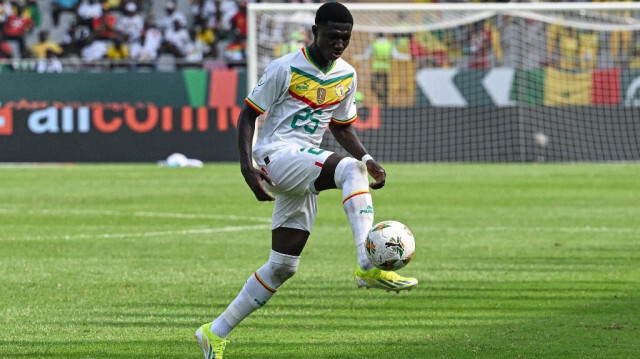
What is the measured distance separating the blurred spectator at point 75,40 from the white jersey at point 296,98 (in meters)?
27.2

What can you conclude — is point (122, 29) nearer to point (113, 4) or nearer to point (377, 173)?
point (113, 4)

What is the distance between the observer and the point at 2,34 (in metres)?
33.2

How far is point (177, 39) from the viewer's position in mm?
33406

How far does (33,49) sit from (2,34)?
1128 millimetres

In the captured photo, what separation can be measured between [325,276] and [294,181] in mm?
4173

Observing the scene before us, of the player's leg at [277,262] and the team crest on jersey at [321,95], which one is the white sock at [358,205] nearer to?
the player's leg at [277,262]

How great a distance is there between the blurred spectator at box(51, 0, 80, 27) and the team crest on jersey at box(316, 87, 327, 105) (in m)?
28.7

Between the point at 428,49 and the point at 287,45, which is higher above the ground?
the point at 287,45

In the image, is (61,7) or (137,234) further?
(61,7)

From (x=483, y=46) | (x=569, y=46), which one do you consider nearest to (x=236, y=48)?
(x=483, y=46)

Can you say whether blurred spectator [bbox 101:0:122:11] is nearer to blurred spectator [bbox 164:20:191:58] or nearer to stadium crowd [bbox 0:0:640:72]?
stadium crowd [bbox 0:0:640:72]

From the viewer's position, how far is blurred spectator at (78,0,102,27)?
111ft

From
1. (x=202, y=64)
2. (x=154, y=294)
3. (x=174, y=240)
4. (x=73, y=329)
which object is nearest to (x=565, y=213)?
(x=174, y=240)

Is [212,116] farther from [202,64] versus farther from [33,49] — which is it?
[33,49]
